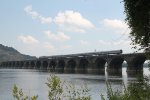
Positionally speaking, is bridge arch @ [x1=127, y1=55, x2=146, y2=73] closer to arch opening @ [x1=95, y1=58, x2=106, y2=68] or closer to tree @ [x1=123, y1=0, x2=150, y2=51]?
arch opening @ [x1=95, y1=58, x2=106, y2=68]

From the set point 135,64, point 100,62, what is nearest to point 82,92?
point 135,64

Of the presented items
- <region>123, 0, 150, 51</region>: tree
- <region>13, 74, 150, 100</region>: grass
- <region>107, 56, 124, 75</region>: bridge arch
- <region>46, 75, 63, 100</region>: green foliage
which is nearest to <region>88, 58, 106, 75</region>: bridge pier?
<region>107, 56, 124, 75</region>: bridge arch

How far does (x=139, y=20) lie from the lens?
89.5 ft

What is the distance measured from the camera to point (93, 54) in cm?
19362

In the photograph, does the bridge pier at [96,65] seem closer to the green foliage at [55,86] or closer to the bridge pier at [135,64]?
the bridge pier at [135,64]

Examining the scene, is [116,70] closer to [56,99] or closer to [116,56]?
[116,56]

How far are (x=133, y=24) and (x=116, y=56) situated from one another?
447 feet

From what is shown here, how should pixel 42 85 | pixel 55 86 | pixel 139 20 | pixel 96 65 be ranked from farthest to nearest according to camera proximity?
pixel 96 65, pixel 42 85, pixel 139 20, pixel 55 86

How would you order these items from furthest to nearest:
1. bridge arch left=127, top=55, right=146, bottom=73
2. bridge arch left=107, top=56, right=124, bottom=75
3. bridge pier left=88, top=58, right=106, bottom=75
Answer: bridge pier left=88, top=58, right=106, bottom=75, bridge arch left=107, top=56, right=124, bottom=75, bridge arch left=127, top=55, right=146, bottom=73

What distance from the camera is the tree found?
26.0m

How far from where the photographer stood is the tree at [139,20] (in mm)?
26017

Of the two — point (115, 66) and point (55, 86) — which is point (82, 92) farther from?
point (115, 66)

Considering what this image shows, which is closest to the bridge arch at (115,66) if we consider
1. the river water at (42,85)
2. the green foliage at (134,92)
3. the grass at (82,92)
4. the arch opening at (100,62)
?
the arch opening at (100,62)

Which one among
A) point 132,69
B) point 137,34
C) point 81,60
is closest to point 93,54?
point 81,60
